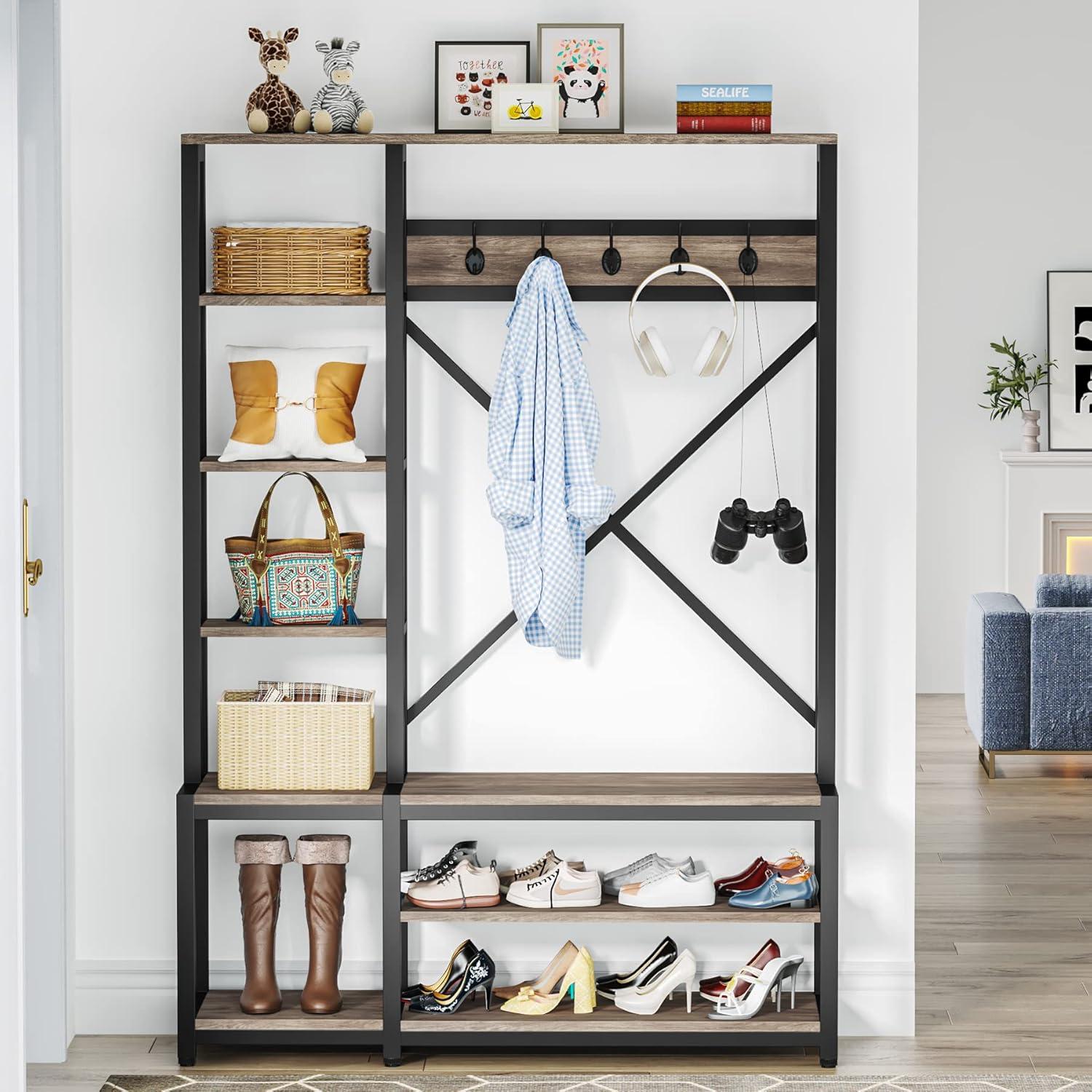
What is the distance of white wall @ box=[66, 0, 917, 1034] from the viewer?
2.91m

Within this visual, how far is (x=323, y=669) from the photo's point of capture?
9.91 feet

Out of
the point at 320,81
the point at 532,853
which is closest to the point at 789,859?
the point at 532,853

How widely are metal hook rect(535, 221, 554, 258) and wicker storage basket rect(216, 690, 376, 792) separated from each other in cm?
105

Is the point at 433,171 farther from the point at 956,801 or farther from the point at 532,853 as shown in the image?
the point at 956,801

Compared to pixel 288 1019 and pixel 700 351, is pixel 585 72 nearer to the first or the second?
pixel 700 351

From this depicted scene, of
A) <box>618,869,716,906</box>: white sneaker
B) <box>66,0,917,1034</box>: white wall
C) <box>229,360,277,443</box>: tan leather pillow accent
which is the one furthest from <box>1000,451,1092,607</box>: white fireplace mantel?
<box>229,360,277,443</box>: tan leather pillow accent

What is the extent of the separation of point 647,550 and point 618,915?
0.80m

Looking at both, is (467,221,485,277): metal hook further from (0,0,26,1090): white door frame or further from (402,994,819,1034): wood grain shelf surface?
(402,994,819,1034): wood grain shelf surface

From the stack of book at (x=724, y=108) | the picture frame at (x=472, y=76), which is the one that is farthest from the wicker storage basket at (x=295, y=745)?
the stack of book at (x=724, y=108)

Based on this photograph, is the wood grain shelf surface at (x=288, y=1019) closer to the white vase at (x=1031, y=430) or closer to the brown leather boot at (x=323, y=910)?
the brown leather boot at (x=323, y=910)

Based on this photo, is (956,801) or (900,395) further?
(956,801)

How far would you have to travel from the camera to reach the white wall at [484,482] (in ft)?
9.55

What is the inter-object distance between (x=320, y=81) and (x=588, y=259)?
74 centimetres

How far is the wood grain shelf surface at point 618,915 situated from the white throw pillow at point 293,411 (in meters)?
0.99
